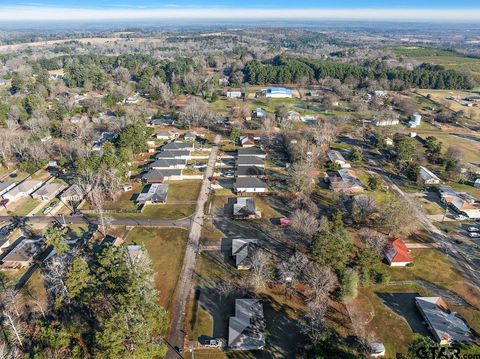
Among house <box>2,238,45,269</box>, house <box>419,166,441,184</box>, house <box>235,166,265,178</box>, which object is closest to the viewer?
house <box>2,238,45,269</box>

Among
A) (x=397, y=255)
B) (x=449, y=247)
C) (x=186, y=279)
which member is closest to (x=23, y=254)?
(x=186, y=279)

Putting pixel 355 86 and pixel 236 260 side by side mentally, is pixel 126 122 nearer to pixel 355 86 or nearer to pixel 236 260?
pixel 236 260

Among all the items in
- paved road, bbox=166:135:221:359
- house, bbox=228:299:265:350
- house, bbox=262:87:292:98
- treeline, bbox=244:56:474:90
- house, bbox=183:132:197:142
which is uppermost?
treeline, bbox=244:56:474:90

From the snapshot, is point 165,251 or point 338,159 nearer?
point 165,251

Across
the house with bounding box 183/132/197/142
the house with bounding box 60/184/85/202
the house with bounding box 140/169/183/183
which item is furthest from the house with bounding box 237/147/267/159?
the house with bounding box 60/184/85/202

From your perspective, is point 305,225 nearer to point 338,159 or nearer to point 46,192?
point 338,159

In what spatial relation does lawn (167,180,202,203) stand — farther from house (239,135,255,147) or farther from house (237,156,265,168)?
house (239,135,255,147)

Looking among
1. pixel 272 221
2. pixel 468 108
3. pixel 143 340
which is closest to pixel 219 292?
pixel 143 340

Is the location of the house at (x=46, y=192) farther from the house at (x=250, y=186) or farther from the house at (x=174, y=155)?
the house at (x=250, y=186)
